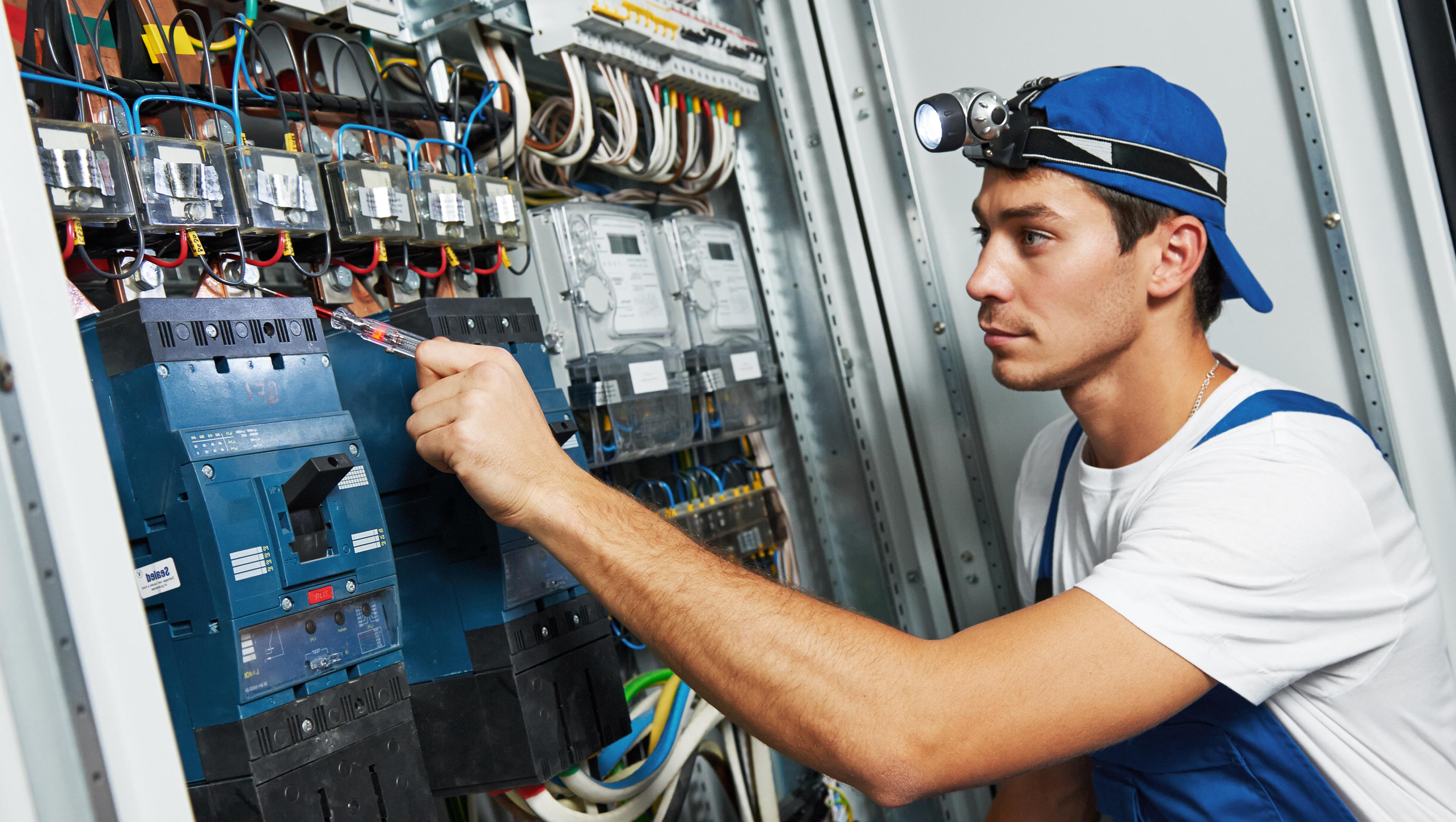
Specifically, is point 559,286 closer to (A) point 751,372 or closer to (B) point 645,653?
(A) point 751,372

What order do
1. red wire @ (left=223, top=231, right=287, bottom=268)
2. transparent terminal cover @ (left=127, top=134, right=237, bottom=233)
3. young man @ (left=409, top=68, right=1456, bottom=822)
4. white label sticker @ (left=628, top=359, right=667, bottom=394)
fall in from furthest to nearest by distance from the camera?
1. white label sticker @ (left=628, top=359, right=667, bottom=394)
2. red wire @ (left=223, top=231, right=287, bottom=268)
3. transparent terminal cover @ (left=127, top=134, right=237, bottom=233)
4. young man @ (left=409, top=68, right=1456, bottom=822)

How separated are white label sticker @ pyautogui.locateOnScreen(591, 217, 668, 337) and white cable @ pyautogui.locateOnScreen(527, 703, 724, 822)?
0.63m

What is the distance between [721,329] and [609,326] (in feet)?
1.21

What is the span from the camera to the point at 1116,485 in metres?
1.41

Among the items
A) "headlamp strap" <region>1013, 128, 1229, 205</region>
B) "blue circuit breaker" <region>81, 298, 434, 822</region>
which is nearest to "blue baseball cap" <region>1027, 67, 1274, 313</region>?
"headlamp strap" <region>1013, 128, 1229, 205</region>

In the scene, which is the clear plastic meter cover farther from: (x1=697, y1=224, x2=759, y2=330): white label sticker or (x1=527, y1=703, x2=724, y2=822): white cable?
(x1=527, y1=703, x2=724, y2=822): white cable

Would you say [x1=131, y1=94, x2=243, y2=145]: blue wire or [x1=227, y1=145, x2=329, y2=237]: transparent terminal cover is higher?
[x1=131, y1=94, x2=243, y2=145]: blue wire

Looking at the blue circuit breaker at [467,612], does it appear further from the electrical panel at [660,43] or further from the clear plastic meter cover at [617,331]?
the electrical panel at [660,43]

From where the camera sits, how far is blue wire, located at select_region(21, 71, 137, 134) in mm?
1095

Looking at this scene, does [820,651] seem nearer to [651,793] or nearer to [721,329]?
[651,793]

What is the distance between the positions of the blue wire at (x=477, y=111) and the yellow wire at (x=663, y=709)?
1.02 meters

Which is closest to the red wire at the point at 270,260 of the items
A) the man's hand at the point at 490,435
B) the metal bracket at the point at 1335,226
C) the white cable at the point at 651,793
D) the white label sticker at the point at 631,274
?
the man's hand at the point at 490,435

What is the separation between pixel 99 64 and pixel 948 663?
1209 mm

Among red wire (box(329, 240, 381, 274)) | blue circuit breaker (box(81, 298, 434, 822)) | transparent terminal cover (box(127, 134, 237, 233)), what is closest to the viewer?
blue circuit breaker (box(81, 298, 434, 822))
